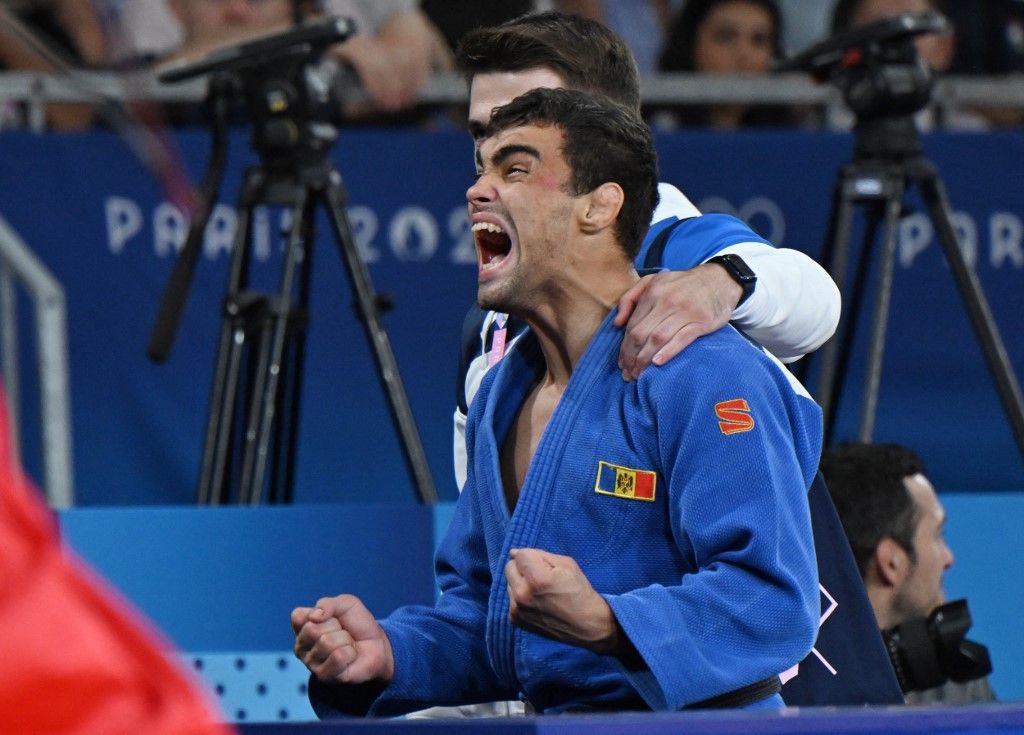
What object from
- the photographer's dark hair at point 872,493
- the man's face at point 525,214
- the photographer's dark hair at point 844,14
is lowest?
the photographer's dark hair at point 872,493

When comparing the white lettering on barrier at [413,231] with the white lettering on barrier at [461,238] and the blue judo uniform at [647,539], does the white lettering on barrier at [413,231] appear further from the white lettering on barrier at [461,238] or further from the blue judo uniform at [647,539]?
the blue judo uniform at [647,539]

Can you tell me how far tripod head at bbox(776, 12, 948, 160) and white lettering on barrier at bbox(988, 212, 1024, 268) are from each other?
0.66 metres

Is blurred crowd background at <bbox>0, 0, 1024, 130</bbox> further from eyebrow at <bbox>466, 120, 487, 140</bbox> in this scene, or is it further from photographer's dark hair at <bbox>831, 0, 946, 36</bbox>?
eyebrow at <bbox>466, 120, 487, 140</bbox>

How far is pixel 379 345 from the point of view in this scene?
137 inches

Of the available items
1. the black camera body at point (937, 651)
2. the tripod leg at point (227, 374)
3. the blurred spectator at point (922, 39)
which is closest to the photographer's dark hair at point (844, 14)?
the blurred spectator at point (922, 39)

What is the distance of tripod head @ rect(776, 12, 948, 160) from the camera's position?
3.43 m

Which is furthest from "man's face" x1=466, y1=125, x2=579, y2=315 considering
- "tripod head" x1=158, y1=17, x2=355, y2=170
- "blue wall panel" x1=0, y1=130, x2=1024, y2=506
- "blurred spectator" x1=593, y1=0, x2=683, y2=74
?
"blurred spectator" x1=593, y1=0, x2=683, y2=74

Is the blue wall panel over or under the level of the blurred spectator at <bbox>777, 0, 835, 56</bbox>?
under

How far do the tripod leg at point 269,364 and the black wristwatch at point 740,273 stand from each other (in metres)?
1.67

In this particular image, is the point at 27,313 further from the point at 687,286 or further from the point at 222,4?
the point at 687,286

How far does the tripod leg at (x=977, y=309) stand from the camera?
3.49 m

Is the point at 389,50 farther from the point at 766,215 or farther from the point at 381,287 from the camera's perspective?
the point at 766,215

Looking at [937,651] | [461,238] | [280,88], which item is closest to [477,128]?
[937,651]

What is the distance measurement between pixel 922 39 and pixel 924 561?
7.02 ft
